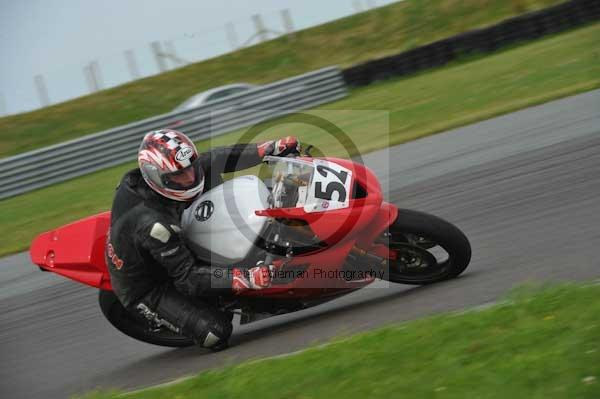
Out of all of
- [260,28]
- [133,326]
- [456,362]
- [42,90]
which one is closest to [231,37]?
[260,28]

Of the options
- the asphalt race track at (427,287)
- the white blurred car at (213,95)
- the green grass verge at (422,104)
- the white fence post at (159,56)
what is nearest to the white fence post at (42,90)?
the white fence post at (159,56)

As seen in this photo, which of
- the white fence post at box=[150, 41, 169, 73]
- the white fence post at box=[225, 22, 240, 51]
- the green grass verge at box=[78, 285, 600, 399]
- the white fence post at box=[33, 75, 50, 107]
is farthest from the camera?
the white fence post at box=[225, 22, 240, 51]

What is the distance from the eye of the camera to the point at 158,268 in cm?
557

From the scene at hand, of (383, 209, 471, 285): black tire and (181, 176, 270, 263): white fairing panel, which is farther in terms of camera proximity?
(181, 176, 270, 263): white fairing panel

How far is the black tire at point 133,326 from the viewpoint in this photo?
19.0 ft

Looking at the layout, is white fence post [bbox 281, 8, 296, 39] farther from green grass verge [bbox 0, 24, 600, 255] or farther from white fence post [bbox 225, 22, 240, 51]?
green grass verge [bbox 0, 24, 600, 255]

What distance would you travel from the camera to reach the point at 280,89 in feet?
55.1

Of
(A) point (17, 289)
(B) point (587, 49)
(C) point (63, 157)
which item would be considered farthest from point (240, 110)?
(A) point (17, 289)

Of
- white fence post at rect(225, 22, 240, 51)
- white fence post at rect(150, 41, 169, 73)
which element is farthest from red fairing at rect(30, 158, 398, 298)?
white fence post at rect(225, 22, 240, 51)

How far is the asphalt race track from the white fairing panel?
73 cm

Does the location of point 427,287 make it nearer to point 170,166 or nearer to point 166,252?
point 166,252

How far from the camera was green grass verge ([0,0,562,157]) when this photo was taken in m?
22.8

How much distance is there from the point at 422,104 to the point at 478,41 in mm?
4632

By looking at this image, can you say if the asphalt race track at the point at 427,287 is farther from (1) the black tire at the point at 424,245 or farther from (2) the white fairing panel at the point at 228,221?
(2) the white fairing panel at the point at 228,221
